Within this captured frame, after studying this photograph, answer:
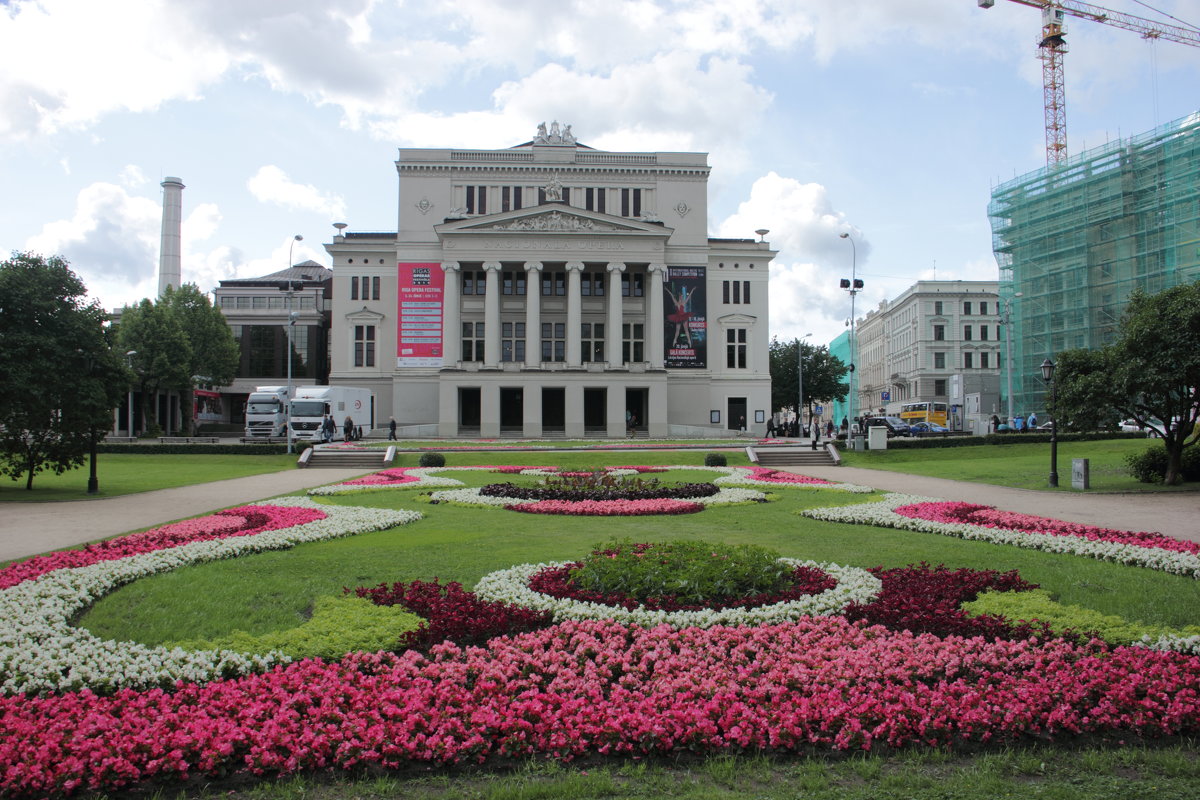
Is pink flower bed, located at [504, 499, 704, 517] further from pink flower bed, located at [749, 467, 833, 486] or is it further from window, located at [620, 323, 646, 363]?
window, located at [620, 323, 646, 363]

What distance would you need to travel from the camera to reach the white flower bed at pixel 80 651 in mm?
6215

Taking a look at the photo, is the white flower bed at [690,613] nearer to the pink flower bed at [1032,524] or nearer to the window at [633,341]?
the pink flower bed at [1032,524]

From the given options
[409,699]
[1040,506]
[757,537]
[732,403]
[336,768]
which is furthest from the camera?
[732,403]

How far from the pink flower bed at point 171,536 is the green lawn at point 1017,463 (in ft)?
70.9

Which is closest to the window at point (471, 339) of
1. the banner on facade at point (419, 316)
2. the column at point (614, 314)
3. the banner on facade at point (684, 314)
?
the banner on facade at point (419, 316)

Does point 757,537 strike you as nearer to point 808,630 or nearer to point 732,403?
point 808,630

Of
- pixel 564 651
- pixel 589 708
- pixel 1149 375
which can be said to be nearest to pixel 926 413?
pixel 1149 375

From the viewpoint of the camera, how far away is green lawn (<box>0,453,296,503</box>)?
74.7 ft

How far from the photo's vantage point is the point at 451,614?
768 centimetres

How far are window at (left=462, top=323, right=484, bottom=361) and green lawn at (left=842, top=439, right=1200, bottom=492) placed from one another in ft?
115

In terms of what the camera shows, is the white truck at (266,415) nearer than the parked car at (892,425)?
Yes

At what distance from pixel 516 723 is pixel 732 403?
207ft

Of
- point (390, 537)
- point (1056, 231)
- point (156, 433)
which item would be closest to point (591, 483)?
point (390, 537)

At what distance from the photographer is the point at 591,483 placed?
65.3 ft
